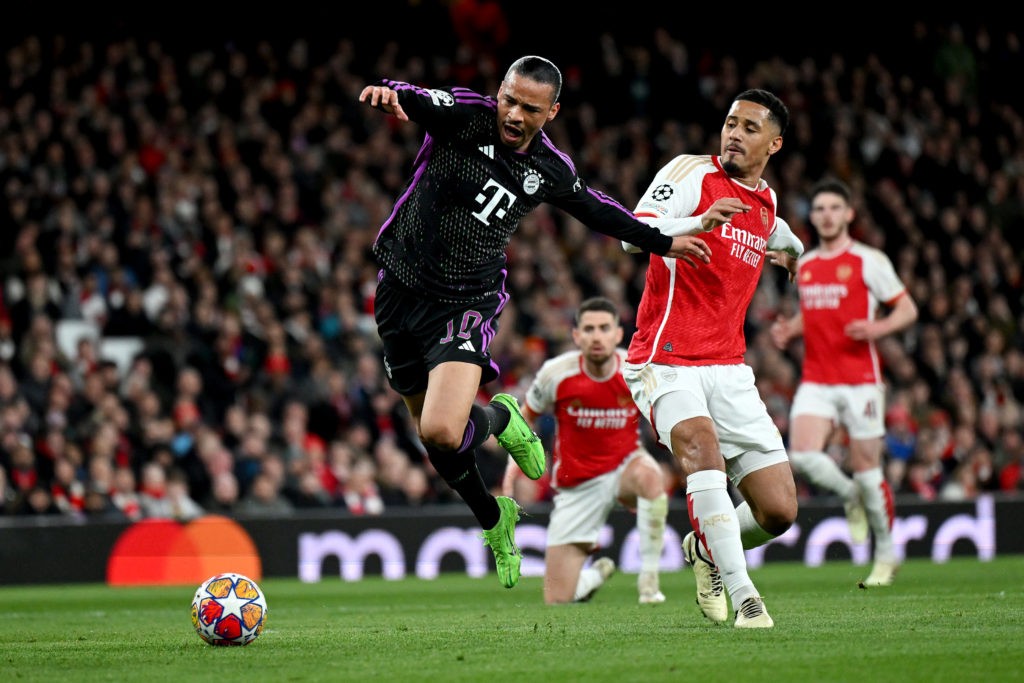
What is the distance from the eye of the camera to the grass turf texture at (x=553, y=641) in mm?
5234

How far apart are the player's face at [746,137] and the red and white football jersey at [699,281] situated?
7 cm

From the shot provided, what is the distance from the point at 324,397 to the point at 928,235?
31.8 ft

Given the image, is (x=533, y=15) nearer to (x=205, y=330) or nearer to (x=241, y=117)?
(x=241, y=117)

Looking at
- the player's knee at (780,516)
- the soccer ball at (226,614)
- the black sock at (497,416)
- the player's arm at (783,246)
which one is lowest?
the soccer ball at (226,614)

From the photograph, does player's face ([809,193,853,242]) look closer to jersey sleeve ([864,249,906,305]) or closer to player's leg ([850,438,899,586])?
jersey sleeve ([864,249,906,305])

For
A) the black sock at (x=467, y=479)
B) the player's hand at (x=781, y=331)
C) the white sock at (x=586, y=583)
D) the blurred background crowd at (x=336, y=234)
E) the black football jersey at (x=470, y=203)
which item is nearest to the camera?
the black football jersey at (x=470, y=203)

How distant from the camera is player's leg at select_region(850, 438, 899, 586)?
1071 centimetres

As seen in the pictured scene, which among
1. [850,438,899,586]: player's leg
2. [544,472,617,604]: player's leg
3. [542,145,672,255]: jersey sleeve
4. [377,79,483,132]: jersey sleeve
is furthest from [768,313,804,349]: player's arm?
[377,79,483,132]: jersey sleeve

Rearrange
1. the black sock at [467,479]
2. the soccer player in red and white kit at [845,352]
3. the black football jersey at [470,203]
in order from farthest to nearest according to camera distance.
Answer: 1. the soccer player in red and white kit at [845,352]
2. the black sock at [467,479]
3. the black football jersey at [470,203]

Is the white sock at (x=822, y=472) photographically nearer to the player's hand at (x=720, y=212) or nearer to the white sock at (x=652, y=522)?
the white sock at (x=652, y=522)

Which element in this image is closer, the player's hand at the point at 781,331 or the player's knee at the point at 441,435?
the player's knee at the point at 441,435

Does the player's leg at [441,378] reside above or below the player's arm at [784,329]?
below

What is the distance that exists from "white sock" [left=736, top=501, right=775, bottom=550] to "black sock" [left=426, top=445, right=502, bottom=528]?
4.32 feet

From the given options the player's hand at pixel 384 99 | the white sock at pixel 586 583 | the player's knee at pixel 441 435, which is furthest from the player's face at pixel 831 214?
the player's hand at pixel 384 99
